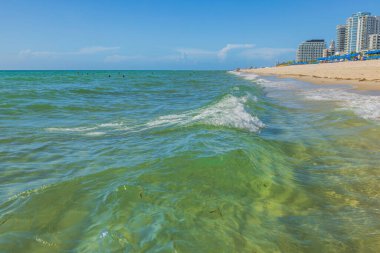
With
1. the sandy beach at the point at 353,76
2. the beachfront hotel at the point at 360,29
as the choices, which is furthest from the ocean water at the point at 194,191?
the beachfront hotel at the point at 360,29

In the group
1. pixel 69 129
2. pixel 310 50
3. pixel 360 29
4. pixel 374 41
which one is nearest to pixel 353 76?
pixel 69 129

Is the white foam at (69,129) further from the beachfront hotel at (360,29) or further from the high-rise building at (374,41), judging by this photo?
the beachfront hotel at (360,29)

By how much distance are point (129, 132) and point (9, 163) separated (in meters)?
3.52

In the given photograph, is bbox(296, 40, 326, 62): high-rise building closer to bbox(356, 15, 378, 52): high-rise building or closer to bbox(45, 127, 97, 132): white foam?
bbox(356, 15, 378, 52): high-rise building

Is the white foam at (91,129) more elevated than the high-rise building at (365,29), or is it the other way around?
the high-rise building at (365,29)

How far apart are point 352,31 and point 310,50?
25.5m

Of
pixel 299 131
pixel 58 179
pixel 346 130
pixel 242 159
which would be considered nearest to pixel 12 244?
pixel 58 179

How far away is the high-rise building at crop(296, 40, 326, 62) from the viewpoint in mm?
196300

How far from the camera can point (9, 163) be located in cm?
619

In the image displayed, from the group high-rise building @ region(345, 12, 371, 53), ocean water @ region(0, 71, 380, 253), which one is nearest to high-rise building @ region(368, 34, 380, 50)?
high-rise building @ region(345, 12, 371, 53)

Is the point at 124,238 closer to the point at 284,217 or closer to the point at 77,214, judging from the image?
the point at 77,214

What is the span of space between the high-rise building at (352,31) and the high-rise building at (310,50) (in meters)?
15.4

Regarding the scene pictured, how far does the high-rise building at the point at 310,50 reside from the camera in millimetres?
196300

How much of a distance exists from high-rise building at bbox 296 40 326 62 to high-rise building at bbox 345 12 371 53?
1543 cm
